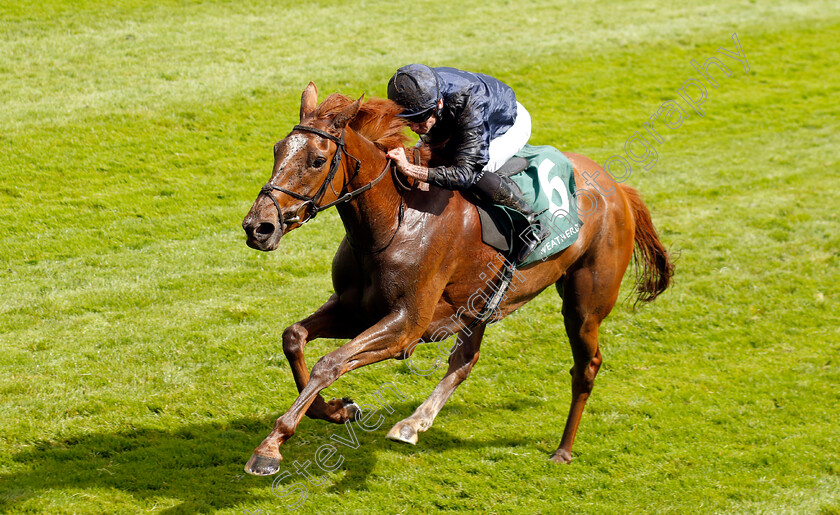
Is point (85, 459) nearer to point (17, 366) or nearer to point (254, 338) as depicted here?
point (17, 366)

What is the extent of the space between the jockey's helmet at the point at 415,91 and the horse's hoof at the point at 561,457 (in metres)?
2.73

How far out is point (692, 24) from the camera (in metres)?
18.6

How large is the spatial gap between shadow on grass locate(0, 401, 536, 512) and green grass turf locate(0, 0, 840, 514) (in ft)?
0.07

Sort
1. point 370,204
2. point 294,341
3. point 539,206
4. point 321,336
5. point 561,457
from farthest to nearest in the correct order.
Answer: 1. point 561,457
2. point 539,206
3. point 321,336
4. point 294,341
5. point 370,204

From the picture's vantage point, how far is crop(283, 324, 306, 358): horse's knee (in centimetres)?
462

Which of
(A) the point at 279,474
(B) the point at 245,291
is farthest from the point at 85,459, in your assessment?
(B) the point at 245,291

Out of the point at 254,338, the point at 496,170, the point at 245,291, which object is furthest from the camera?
the point at 245,291

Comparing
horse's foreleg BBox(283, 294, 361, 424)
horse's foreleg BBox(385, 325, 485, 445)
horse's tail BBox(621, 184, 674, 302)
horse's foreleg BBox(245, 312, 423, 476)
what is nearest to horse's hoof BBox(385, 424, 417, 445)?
horse's foreleg BBox(385, 325, 485, 445)

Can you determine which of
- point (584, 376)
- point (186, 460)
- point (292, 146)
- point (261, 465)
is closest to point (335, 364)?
point (261, 465)

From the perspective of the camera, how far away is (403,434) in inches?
201

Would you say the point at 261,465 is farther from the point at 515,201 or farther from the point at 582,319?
the point at 582,319

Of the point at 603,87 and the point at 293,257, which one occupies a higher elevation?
the point at 293,257

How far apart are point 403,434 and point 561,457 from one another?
1.38 metres

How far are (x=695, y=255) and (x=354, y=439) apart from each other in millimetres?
5319
